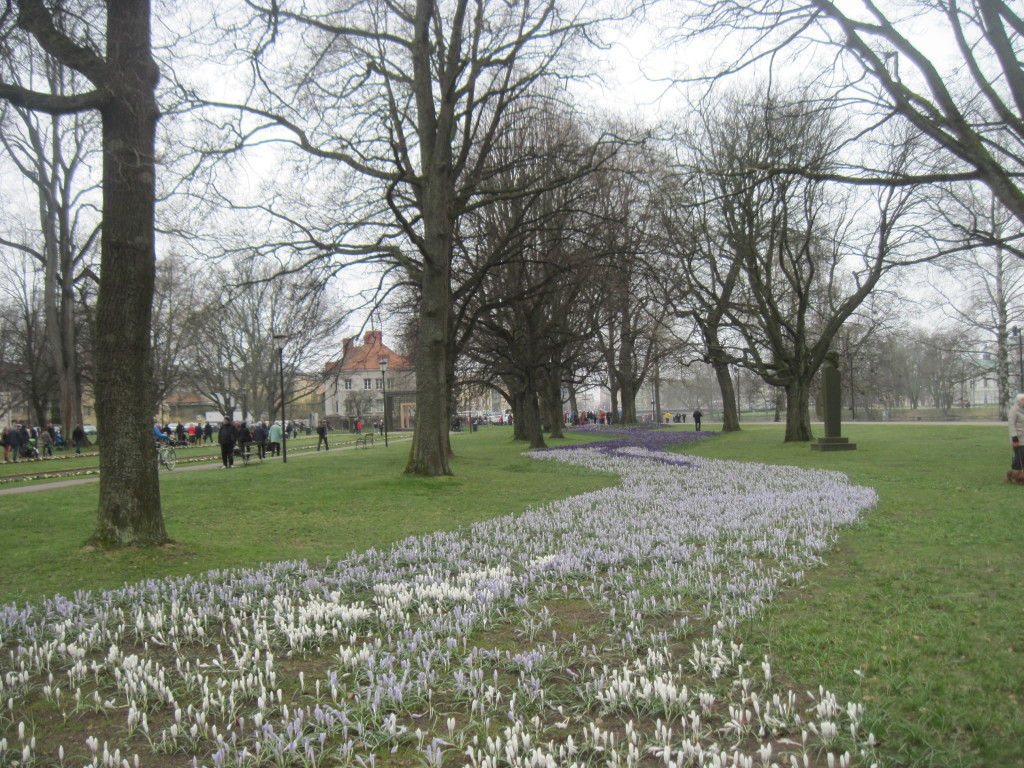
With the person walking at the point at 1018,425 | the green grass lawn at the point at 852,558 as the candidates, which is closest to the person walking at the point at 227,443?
the green grass lawn at the point at 852,558

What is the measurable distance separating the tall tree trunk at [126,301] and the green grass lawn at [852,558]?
617 millimetres

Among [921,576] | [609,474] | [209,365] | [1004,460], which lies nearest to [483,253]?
[609,474]

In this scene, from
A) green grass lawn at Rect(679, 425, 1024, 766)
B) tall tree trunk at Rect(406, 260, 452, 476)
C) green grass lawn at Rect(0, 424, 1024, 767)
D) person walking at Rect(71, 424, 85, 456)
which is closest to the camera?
green grass lawn at Rect(679, 425, 1024, 766)

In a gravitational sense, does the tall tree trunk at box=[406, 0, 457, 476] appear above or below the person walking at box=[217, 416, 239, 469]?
above

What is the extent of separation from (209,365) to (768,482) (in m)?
49.4

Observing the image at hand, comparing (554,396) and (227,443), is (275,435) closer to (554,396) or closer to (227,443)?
(227,443)

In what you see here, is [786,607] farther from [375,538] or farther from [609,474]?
[609,474]

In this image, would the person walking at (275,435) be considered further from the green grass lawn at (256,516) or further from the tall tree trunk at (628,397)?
the tall tree trunk at (628,397)

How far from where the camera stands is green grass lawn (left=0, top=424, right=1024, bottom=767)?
381cm

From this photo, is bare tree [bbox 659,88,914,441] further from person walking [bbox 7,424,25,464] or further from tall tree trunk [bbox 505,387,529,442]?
person walking [bbox 7,424,25,464]

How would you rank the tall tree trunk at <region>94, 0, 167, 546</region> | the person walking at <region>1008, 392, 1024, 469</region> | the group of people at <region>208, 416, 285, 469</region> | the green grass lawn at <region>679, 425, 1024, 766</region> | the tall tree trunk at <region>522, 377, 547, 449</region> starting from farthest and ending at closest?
the tall tree trunk at <region>522, 377, 547, 449</region> → the group of people at <region>208, 416, 285, 469</region> → the person walking at <region>1008, 392, 1024, 469</region> → the tall tree trunk at <region>94, 0, 167, 546</region> → the green grass lawn at <region>679, 425, 1024, 766</region>

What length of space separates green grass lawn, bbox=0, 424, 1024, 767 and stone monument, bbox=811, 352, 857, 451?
5.57 meters

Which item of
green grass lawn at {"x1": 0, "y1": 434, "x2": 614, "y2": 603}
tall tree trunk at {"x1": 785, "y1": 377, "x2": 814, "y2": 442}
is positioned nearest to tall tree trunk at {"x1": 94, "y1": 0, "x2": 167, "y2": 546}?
green grass lawn at {"x1": 0, "y1": 434, "x2": 614, "y2": 603}

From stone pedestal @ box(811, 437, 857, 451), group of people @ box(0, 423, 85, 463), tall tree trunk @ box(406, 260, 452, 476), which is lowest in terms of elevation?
stone pedestal @ box(811, 437, 857, 451)
